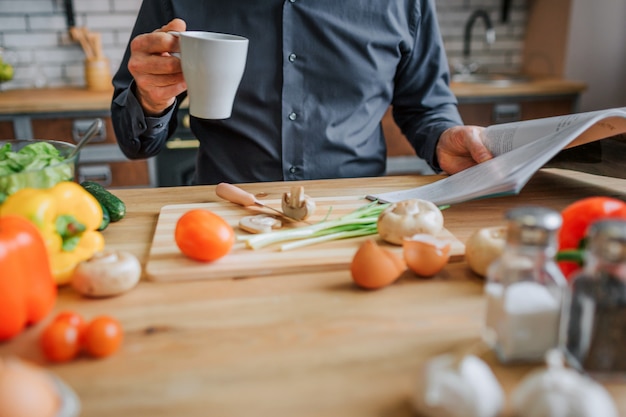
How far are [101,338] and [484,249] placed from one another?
1.52 feet

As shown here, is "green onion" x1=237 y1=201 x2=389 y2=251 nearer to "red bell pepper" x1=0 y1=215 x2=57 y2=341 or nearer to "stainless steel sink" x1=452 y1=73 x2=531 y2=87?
"red bell pepper" x1=0 y1=215 x2=57 y2=341

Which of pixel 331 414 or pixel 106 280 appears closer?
pixel 331 414

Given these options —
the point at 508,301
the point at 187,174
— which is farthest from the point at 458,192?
the point at 187,174

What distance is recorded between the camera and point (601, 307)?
0.53 meters

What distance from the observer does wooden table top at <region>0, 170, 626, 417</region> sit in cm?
52

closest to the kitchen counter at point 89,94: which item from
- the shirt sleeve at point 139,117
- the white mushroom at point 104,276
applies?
the shirt sleeve at point 139,117

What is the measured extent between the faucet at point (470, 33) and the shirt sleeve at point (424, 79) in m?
1.58

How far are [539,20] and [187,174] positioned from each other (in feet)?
6.33

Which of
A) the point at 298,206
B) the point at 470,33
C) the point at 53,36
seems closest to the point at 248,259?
the point at 298,206

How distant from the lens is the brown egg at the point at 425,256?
2.48 ft

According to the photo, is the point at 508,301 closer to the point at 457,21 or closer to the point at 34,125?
the point at 34,125

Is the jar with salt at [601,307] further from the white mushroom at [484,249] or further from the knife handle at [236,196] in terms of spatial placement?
the knife handle at [236,196]

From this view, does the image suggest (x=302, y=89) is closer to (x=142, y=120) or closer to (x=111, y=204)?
(x=142, y=120)

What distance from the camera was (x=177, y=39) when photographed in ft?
3.17
